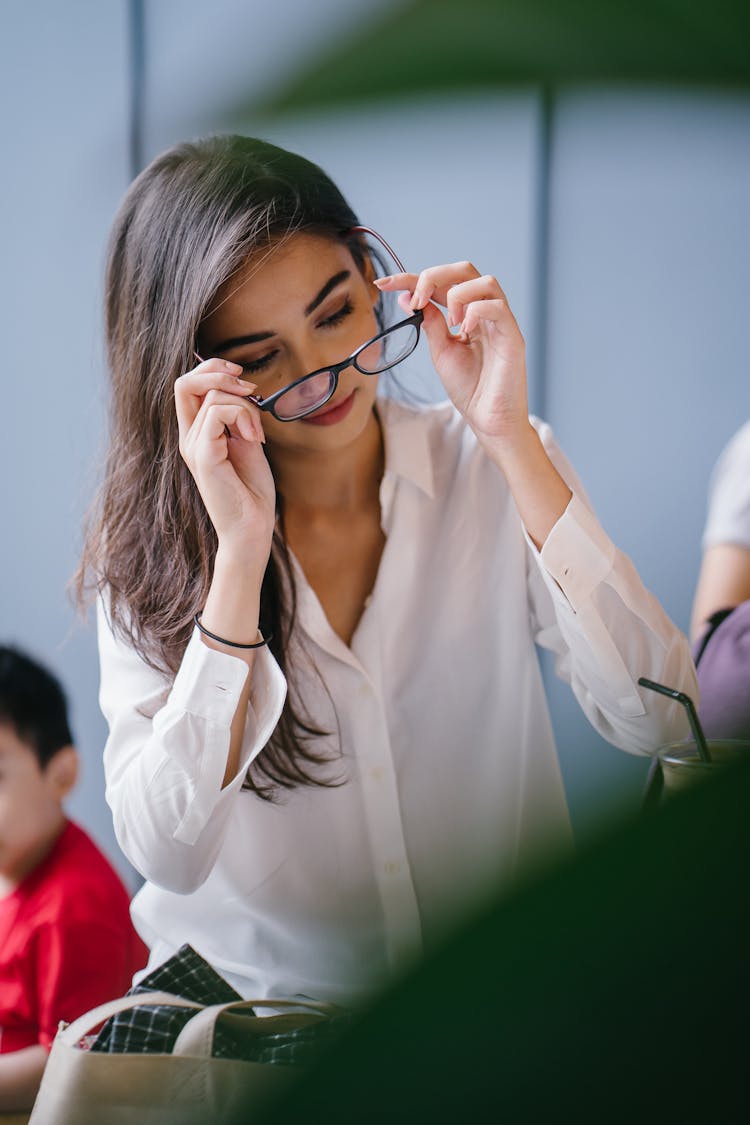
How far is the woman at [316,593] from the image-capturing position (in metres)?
0.82

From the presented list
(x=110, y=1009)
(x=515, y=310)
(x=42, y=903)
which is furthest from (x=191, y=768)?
(x=515, y=310)

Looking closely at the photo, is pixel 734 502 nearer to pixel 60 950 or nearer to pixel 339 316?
pixel 339 316

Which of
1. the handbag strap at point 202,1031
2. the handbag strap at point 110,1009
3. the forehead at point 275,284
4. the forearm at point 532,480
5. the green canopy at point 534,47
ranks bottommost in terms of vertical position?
the handbag strap at point 110,1009

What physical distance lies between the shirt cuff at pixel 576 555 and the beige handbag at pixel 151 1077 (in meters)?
0.38

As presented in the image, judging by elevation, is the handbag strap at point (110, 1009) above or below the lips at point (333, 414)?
below

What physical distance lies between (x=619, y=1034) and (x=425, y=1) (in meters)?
0.15

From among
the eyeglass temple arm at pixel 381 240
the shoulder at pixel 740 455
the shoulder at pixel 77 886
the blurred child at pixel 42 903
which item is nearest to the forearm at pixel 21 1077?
the blurred child at pixel 42 903

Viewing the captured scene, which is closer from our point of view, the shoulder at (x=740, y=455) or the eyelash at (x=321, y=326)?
the eyelash at (x=321, y=326)

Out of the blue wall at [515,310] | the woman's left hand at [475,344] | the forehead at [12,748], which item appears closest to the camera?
the woman's left hand at [475,344]

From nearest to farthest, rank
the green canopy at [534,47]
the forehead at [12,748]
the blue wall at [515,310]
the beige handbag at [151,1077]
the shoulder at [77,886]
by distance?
the green canopy at [534,47], the beige handbag at [151,1077], the blue wall at [515,310], the shoulder at [77,886], the forehead at [12,748]

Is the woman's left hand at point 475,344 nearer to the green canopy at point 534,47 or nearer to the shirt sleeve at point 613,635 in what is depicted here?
the shirt sleeve at point 613,635

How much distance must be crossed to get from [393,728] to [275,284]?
469 mm

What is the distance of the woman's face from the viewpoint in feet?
2.69

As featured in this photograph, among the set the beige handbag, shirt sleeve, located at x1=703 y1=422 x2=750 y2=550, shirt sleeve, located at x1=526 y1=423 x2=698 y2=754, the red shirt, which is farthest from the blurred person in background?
the red shirt
